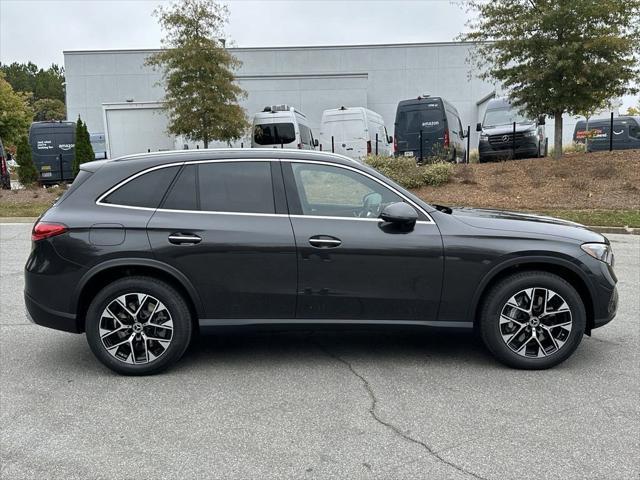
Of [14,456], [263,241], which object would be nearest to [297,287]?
[263,241]

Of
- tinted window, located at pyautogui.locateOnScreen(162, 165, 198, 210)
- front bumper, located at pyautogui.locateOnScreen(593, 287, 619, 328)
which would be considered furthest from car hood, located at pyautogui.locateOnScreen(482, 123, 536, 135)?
tinted window, located at pyautogui.locateOnScreen(162, 165, 198, 210)

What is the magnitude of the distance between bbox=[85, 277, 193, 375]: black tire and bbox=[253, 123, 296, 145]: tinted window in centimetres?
1677

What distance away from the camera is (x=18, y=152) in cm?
2031

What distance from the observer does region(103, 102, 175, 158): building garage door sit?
913 inches

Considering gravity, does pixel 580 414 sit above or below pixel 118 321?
below

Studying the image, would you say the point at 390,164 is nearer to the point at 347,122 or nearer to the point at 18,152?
the point at 347,122

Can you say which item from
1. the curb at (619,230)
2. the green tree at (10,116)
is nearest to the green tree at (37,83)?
the green tree at (10,116)

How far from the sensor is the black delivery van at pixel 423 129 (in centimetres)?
2050

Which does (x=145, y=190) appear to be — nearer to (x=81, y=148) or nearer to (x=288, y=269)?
(x=288, y=269)

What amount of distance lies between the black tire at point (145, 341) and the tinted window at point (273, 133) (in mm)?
16766

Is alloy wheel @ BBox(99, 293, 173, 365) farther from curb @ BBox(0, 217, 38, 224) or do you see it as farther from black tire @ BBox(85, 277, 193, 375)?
curb @ BBox(0, 217, 38, 224)

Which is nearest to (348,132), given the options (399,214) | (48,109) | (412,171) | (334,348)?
(412,171)

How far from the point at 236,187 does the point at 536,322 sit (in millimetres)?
2438

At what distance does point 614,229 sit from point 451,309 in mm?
9883
